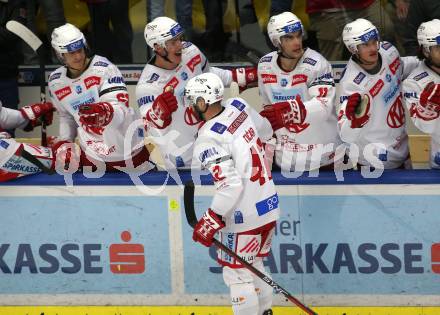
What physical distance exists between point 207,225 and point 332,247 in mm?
916

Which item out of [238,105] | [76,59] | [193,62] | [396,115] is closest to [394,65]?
[396,115]

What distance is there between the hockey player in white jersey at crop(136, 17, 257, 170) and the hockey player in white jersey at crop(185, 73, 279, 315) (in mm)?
770

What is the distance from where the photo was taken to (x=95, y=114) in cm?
701

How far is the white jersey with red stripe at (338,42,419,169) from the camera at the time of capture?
7059mm

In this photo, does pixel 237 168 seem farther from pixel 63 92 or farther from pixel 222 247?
pixel 63 92

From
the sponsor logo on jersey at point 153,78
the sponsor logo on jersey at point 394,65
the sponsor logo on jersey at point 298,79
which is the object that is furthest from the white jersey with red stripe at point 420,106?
the sponsor logo on jersey at point 153,78

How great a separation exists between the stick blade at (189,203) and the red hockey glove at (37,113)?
62.7 inches

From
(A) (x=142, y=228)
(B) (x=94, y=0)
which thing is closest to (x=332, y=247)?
(A) (x=142, y=228)

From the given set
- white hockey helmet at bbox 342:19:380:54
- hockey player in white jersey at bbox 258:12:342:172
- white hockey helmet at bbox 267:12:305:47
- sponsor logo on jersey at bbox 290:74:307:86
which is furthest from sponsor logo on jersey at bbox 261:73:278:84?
white hockey helmet at bbox 342:19:380:54

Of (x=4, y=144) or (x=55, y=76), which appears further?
(x=55, y=76)

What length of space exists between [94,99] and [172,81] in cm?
54

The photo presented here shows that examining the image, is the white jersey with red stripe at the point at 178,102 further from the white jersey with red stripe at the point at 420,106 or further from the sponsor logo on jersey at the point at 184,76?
the white jersey with red stripe at the point at 420,106

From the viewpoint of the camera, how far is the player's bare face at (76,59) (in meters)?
7.46

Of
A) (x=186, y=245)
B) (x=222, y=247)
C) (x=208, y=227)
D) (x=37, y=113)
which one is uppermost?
(x=37, y=113)
